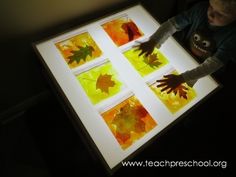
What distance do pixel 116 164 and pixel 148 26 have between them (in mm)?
676

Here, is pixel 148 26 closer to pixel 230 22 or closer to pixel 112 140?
pixel 230 22

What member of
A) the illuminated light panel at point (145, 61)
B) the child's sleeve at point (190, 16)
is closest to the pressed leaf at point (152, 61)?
the illuminated light panel at point (145, 61)

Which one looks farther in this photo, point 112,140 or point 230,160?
point 230,160

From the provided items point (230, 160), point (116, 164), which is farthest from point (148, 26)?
point (230, 160)

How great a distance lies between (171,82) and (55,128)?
664mm

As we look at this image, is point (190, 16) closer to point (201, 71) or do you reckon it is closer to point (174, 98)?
point (201, 71)

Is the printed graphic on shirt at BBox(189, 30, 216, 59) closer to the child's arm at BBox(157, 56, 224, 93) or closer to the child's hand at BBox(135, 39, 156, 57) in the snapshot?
the child's arm at BBox(157, 56, 224, 93)

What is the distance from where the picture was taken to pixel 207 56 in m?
1.18

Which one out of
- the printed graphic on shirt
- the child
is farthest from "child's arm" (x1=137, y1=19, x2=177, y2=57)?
the printed graphic on shirt

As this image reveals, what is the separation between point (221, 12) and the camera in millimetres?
1012

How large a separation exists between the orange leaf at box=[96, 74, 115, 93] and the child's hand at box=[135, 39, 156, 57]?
0.67ft

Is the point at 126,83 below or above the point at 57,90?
below

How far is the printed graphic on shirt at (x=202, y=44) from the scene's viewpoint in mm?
1154

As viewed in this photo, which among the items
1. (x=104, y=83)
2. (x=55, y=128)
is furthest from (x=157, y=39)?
(x=55, y=128)
